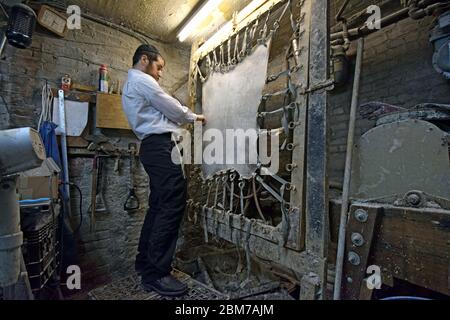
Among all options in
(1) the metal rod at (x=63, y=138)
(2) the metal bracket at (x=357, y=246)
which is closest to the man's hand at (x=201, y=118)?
(1) the metal rod at (x=63, y=138)

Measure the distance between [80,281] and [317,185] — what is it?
71.6 inches

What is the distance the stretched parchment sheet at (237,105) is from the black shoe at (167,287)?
79 cm

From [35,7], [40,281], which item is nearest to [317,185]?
[40,281]

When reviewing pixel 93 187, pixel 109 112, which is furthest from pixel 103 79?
pixel 93 187

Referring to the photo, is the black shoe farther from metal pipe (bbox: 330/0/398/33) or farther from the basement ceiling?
metal pipe (bbox: 330/0/398/33)

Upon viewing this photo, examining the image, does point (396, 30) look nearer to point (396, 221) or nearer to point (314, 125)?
point (314, 125)

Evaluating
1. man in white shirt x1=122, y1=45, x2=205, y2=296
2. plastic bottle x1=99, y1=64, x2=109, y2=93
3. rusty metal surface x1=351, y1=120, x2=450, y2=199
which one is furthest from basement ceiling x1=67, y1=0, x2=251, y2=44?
rusty metal surface x1=351, y1=120, x2=450, y2=199

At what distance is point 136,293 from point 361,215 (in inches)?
53.2

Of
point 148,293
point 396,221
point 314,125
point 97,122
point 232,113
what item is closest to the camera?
point 396,221

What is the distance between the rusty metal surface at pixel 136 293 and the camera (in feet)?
4.55

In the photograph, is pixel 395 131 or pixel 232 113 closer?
pixel 395 131

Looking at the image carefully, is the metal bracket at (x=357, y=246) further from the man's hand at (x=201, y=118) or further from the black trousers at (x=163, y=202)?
the man's hand at (x=201, y=118)

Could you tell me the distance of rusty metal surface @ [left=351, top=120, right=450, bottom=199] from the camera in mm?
904

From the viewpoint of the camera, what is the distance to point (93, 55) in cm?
198
